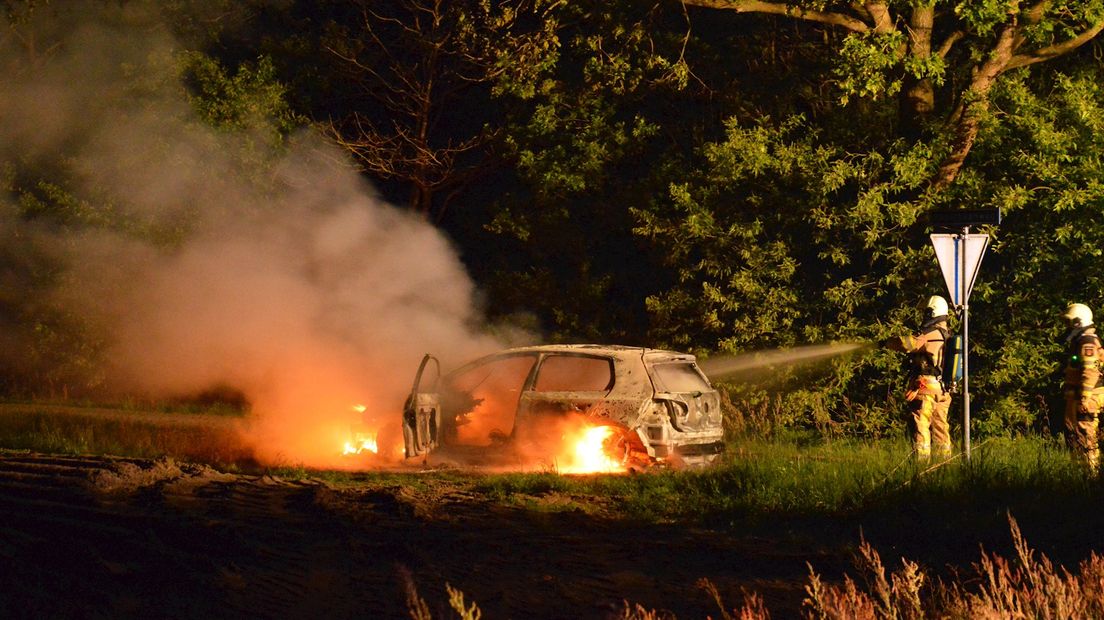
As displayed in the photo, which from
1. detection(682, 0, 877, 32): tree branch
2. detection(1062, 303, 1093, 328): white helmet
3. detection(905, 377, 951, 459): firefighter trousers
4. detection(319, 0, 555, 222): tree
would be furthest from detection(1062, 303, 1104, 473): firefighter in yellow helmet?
detection(319, 0, 555, 222): tree

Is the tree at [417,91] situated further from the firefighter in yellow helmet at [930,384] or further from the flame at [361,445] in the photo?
the firefighter in yellow helmet at [930,384]

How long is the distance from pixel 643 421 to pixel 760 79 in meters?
9.09

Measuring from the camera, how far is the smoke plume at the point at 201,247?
19219 mm

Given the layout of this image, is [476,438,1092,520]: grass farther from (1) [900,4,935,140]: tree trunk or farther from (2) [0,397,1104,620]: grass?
(1) [900,4,935,140]: tree trunk

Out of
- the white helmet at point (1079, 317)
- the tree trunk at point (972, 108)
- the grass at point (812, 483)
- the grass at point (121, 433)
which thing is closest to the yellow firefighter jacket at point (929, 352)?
the grass at point (812, 483)

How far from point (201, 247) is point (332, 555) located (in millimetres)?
14700

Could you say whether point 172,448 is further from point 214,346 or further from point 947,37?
point 947,37

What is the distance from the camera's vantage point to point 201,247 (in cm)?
2173

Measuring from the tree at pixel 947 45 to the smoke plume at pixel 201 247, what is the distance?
7.09 m

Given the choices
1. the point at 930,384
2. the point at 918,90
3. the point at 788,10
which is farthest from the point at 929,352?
the point at 788,10

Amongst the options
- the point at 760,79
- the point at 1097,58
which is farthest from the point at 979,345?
the point at 760,79

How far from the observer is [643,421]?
1177cm

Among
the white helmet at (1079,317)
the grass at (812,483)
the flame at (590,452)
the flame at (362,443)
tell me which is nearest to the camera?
the grass at (812,483)

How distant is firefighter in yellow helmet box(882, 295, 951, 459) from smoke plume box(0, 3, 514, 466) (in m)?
7.43
